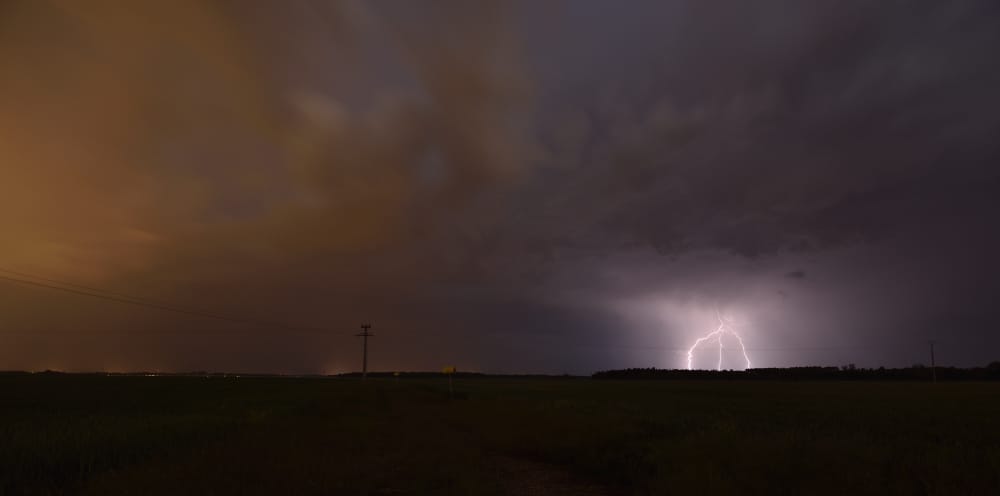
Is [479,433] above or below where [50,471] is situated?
below

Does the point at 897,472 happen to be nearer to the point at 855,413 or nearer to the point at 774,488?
the point at 774,488

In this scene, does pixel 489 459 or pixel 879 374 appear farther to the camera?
pixel 879 374

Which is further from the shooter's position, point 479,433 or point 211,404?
point 211,404

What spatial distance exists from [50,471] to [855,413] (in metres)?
39.0

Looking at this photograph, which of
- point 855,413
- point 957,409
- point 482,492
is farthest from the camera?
point 957,409

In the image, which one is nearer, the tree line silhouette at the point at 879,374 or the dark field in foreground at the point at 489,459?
the dark field in foreground at the point at 489,459

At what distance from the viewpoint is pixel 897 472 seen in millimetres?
10867

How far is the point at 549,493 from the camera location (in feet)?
43.5

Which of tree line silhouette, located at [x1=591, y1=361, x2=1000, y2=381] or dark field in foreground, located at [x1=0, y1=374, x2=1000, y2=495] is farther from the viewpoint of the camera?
tree line silhouette, located at [x1=591, y1=361, x2=1000, y2=381]

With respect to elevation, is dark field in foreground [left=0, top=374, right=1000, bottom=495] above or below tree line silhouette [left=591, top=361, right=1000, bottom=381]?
above

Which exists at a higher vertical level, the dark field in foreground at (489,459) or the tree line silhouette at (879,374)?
the dark field in foreground at (489,459)

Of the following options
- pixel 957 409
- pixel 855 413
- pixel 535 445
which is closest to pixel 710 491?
pixel 535 445

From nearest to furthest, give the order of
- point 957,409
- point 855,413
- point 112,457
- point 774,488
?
1. point 774,488
2. point 112,457
3. point 855,413
4. point 957,409

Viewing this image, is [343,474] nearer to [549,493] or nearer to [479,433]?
[549,493]
